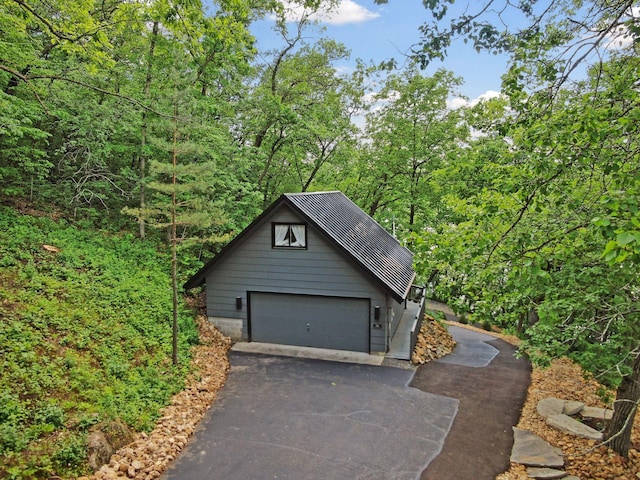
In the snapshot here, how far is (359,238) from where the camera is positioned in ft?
45.2

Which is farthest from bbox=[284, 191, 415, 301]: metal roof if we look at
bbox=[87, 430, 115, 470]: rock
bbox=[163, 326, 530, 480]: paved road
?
bbox=[87, 430, 115, 470]: rock

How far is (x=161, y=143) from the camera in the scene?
916 centimetres

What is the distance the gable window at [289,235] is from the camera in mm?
12383

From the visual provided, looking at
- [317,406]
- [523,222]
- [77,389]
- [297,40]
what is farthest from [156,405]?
[297,40]

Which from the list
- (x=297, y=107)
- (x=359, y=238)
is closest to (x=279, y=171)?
(x=297, y=107)

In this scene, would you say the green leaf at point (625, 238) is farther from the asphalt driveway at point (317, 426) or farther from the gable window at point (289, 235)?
the gable window at point (289, 235)

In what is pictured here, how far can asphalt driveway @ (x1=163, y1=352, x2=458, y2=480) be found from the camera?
22.2 feet

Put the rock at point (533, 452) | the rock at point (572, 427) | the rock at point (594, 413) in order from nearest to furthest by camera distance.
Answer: the rock at point (533, 452), the rock at point (572, 427), the rock at point (594, 413)

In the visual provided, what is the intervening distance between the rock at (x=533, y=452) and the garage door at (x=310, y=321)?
5.18m

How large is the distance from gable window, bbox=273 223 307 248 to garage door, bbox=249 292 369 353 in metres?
1.66

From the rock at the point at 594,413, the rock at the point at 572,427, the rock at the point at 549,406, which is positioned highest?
the rock at the point at 572,427

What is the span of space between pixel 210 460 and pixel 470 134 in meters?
18.4

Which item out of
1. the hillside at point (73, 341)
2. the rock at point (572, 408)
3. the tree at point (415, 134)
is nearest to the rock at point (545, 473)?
the rock at point (572, 408)

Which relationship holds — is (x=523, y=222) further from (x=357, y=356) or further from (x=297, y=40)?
(x=297, y=40)
